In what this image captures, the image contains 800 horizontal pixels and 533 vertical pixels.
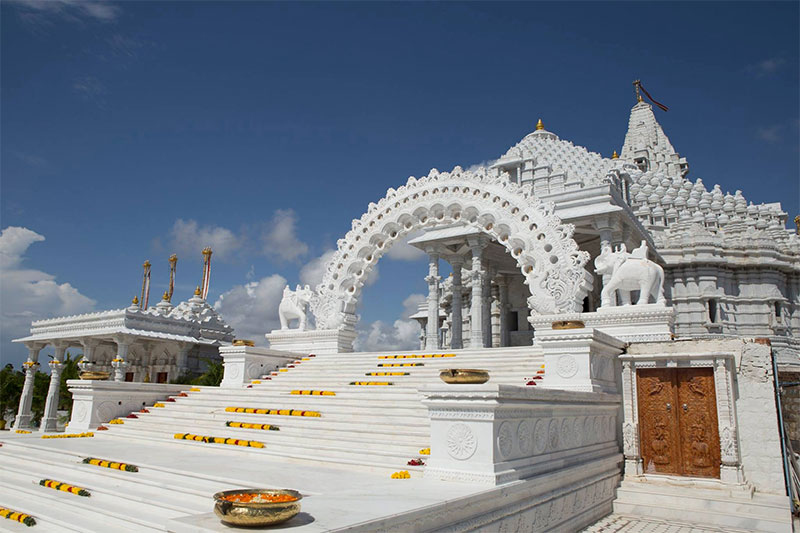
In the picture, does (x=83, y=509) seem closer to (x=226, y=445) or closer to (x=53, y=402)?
(x=226, y=445)

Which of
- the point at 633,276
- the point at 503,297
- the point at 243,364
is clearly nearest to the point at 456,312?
the point at 503,297

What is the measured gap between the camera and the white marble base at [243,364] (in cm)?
1316

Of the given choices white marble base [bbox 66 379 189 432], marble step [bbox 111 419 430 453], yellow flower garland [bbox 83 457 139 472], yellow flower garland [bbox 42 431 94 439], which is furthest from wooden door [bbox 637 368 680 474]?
yellow flower garland [bbox 42 431 94 439]

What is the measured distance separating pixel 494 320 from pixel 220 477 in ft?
70.8

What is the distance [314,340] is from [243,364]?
306 centimetres

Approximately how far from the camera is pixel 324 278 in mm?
16453

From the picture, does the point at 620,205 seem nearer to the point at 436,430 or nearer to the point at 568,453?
the point at 568,453

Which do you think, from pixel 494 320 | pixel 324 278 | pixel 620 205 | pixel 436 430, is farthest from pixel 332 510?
pixel 494 320

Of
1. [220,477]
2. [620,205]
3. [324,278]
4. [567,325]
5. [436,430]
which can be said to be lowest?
[220,477]

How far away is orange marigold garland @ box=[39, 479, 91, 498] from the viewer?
646 centimetres

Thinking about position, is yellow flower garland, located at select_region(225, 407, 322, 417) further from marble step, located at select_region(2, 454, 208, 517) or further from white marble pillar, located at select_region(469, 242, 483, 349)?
white marble pillar, located at select_region(469, 242, 483, 349)

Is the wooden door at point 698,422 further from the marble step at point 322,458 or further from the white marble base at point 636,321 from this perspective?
the marble step at point 322,458

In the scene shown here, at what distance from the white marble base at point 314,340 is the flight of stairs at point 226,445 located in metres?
1.37

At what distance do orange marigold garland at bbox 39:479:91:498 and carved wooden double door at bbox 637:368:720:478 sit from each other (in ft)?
28.3
